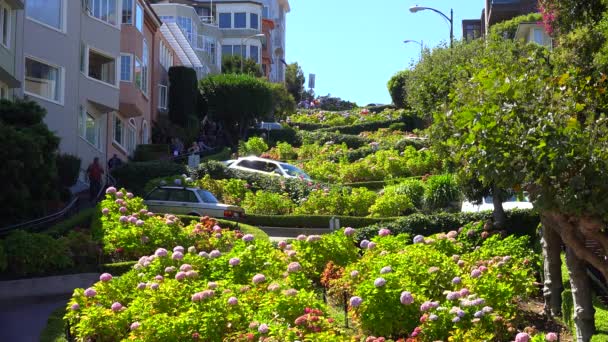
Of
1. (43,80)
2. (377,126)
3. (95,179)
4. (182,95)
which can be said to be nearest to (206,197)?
(95,179)

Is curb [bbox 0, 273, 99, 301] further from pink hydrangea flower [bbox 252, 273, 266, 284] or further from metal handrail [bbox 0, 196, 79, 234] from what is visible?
pink hydrangea flower [bbox 252, 273, 266, 284]

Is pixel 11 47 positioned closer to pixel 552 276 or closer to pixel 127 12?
pixel 127 12

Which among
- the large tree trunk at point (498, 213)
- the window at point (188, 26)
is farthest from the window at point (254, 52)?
the large tree trunk at point (498, 213)

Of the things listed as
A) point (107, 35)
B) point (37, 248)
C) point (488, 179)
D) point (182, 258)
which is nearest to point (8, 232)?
point (37, 248)

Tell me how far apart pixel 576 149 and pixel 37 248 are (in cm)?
1131

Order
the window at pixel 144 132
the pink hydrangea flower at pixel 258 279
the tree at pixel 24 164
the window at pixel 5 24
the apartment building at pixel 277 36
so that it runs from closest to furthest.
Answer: the pink hydrangea flower at pixel 258 279
the tree at pixel 24 164
the window at pixel 5 24
the window at pixel 144 132
the apartment building at pixel 277 36

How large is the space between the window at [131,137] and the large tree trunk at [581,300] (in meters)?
34.1

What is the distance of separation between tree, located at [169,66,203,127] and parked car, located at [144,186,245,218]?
86.7 feet

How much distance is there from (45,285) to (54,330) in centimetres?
451

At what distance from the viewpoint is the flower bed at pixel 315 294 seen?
1138 centimetres

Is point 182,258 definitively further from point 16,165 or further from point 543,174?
point 16,165

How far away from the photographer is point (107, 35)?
3750 cm

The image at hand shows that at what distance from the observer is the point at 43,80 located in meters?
32.5

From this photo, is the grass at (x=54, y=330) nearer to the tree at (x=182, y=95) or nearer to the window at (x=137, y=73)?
the window at (x=137, y=73)
